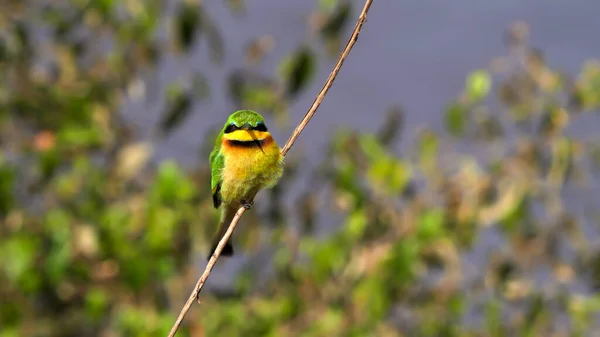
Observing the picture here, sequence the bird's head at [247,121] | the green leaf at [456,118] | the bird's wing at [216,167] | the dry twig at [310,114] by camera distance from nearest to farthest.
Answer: the dry twig at [310,114] → the bird's head at [247,121] → the bird's wing at [216,167] → the green leaf at [456,118]

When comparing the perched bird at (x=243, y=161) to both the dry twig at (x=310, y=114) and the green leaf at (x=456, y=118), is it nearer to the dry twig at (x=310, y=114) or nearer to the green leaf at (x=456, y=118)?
the dry twig at (x=310, y=114)

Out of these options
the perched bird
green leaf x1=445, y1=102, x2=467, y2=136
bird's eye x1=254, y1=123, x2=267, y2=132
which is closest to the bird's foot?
the perched bird

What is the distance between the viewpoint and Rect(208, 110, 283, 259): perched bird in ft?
4.32

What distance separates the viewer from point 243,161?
1.49m

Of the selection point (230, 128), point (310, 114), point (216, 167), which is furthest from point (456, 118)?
point (310, 114)

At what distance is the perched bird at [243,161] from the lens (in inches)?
51.8

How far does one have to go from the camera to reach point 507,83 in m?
3.78

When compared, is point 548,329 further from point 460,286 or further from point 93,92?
point 93,92

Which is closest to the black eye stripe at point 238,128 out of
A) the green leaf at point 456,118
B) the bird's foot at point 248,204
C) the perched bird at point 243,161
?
the perched bird at point 243,161

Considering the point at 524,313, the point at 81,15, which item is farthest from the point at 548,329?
the point at 81,15

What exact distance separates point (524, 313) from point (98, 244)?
63.9 inches

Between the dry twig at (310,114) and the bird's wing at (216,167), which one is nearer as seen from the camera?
the dry twig at (310,114)

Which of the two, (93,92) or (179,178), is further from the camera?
(93,92)

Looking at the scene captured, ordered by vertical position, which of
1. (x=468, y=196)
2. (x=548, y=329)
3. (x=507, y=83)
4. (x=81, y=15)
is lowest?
(x=548, y=329)
